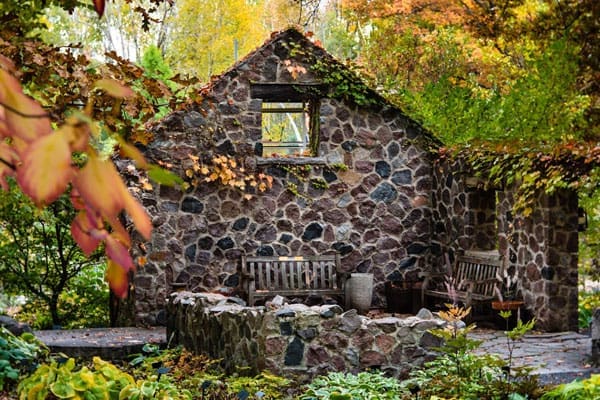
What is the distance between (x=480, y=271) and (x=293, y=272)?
7.84 feet

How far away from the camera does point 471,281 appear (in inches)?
418

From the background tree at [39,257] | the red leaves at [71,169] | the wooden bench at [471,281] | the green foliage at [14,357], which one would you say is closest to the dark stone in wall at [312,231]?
the wooden bench at [471,281]

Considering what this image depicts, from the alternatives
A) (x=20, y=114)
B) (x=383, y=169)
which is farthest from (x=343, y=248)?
(x=20, y=114)

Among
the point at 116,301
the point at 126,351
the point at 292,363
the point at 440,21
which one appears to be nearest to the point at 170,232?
the point at 116,301

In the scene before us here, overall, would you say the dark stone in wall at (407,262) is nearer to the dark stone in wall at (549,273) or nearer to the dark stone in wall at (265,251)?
the dark stone in wall at (265,251)

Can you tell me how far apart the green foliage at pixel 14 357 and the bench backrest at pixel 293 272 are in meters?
5.78

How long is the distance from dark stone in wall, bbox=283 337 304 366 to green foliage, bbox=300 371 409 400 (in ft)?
1.26

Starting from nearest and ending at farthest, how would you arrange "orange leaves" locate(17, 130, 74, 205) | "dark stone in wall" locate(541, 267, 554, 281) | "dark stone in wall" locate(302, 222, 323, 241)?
"orange leaves" locate(17, 130, 74, 205)
"dark stone in wall" locate(541, 267, 554, 281)
"dark stone in wall" locate(302, 222, 323, 241)

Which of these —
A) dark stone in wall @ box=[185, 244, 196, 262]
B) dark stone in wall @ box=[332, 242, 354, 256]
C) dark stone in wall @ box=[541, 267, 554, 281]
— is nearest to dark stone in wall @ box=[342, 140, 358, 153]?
dark stone in wall @ box=[332, 242, 354, 256]

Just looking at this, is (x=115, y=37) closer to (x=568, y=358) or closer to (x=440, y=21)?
(x=440, y=21)

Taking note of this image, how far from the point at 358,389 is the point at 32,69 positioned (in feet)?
10.1

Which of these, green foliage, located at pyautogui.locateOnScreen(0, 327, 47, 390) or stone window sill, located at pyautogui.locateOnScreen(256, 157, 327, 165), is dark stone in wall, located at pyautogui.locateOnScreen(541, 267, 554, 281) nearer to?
stone window sill, located at pyautogui.locateOnScreen(256, 157, 327, 165)

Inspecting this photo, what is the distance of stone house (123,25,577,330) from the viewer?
11461 mm

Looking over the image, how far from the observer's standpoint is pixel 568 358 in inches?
343
